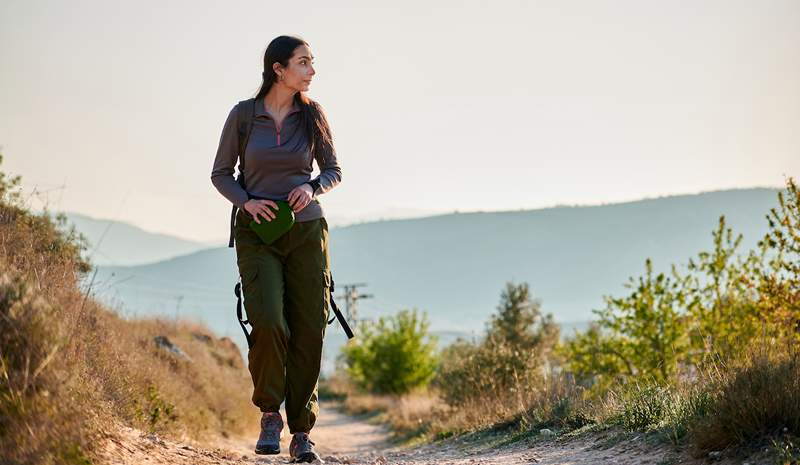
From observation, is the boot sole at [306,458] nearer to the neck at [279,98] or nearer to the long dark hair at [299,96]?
the long dark hair at [299,96]

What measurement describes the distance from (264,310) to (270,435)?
80 cm

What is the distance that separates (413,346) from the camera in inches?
1312

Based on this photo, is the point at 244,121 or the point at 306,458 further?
the point at 306,458

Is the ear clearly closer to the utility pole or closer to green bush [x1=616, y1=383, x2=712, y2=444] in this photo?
green bush [x1=616, y1=383, x2=712, y2=444]

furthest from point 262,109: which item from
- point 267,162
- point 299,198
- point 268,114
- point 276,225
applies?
point 276,225

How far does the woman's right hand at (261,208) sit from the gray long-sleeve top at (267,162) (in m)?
0.14

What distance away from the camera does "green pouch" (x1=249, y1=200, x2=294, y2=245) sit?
5418 millimetres

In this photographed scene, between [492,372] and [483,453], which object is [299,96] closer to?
[483,453]

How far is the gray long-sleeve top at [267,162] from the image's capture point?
220 inches

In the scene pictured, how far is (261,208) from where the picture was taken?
5.37 meters

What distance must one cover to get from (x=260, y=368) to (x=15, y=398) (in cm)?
168

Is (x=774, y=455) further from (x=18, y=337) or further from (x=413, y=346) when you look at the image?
(x=413, y=346)

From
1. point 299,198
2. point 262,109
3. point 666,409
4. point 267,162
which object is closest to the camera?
point 299,198

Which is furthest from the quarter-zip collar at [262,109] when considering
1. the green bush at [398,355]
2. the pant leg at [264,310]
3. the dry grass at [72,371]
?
the green bush at [398,355]
